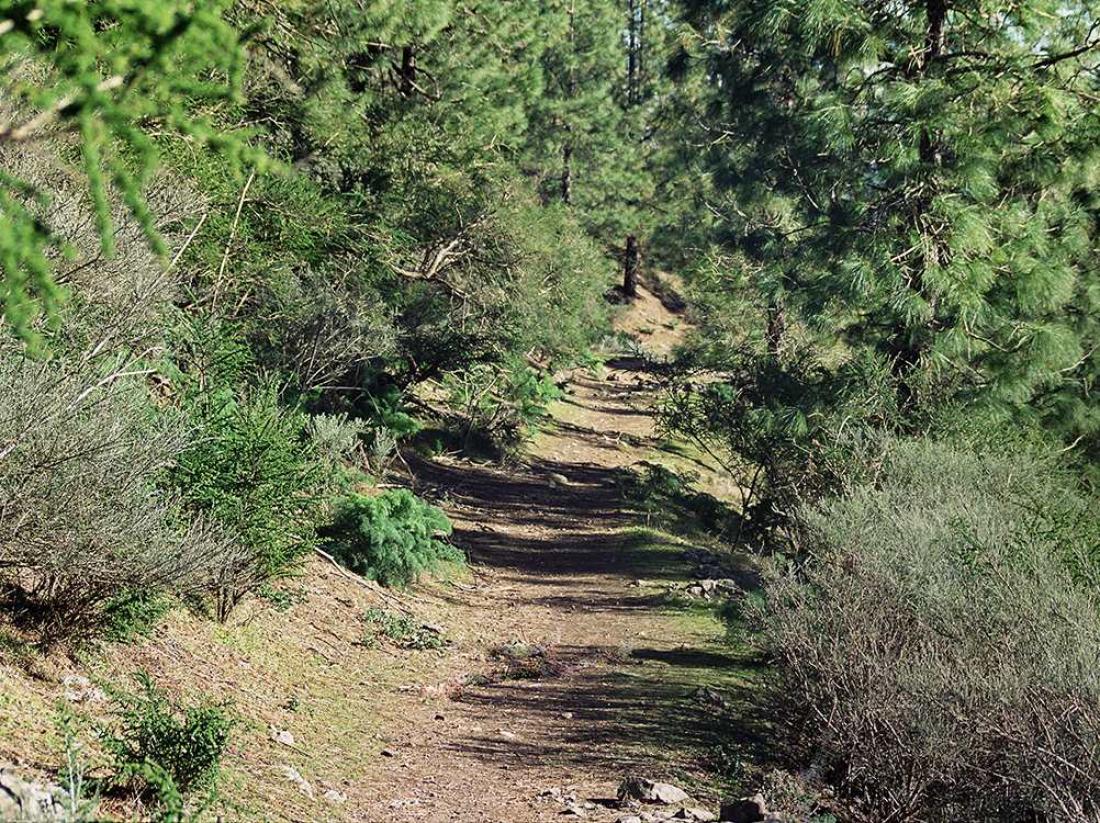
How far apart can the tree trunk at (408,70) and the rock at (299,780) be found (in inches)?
459

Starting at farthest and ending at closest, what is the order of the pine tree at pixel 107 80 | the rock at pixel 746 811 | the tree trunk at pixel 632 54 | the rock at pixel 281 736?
1. the tree trunk at pixel 632 54
2. the rock at pixel 281 736
3. the rock at pixel 746 811
4. the pine tree at pixel 107 80

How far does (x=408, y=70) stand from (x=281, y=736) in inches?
452

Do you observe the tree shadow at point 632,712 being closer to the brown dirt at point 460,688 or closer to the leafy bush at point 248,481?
the brown dirt at point 460,688

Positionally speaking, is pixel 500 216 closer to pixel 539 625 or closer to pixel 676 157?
pixel 539 625

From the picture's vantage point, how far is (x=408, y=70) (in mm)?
16594

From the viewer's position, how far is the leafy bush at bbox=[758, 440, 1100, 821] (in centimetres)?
596

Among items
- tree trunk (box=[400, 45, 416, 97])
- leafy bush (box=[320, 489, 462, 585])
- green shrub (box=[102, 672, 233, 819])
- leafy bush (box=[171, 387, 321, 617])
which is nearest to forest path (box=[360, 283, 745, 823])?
leafy bush (box=[320, 489, 462, 585])

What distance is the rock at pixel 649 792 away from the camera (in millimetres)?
6723

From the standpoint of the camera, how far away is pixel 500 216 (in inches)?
726

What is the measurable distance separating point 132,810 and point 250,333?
935cm

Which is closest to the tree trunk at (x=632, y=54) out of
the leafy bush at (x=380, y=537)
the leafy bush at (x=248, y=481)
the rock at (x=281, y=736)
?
the leafy bush at (x=380, y=537)

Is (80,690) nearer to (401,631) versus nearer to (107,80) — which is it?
(107,80)

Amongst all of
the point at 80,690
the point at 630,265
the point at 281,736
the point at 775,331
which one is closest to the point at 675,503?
the point at 775,331

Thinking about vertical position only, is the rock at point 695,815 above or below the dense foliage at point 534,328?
below
